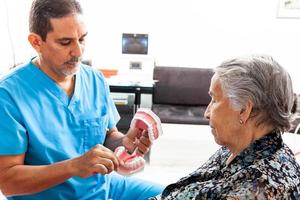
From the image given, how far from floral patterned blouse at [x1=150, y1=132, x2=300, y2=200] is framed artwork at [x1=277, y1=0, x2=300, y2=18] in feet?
10.6

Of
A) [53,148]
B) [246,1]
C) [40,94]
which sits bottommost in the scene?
[53,148]

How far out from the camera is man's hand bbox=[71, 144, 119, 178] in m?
1.03

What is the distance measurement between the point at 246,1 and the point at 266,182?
3.31 m

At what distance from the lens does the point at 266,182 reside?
893 mm

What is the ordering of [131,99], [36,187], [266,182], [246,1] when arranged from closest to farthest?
[266,182] → [36,187] → [131,99] → [246,1]

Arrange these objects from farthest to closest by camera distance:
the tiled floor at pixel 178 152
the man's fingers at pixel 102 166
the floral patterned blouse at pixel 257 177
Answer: the tiled floor at pixel 178 152 < the man's fingers at pixel 102 166 < the floral patterned blouse at pixel 257 177

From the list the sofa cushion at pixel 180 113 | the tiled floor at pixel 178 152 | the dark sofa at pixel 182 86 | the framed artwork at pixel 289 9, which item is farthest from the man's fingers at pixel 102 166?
the framed artwork at pixel 289 9

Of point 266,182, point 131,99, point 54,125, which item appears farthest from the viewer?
point 131,99

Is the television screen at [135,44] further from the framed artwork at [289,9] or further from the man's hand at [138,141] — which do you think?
the man's hand at [138,141]

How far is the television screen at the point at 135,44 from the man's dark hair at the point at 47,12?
2.60m

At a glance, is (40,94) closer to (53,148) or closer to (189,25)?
(53,148)

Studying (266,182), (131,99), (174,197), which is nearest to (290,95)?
(266,182)

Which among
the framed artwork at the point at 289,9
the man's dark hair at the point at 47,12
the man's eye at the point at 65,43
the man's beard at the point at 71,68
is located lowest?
the man's beard at the point at 71,68

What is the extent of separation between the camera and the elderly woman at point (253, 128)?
0.91 m
